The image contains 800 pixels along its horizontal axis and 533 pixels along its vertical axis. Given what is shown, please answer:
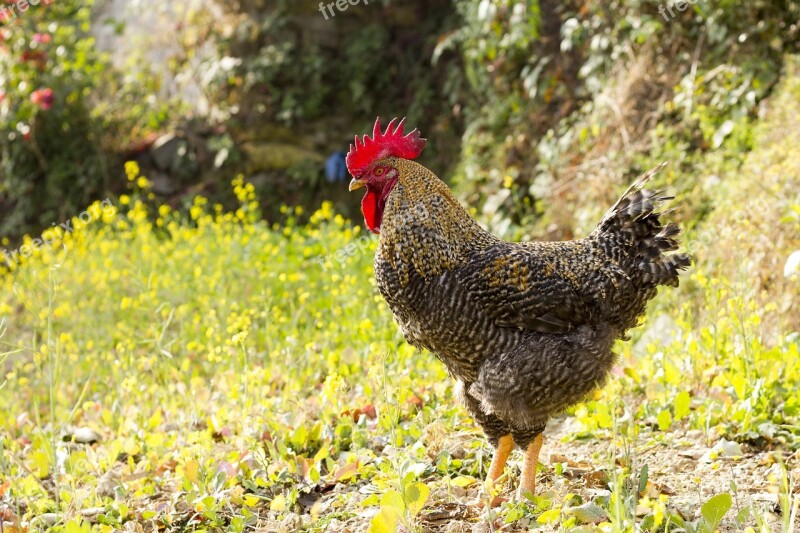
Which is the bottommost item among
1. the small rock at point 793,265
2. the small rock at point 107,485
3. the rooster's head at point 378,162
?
the small rock at point 107,485

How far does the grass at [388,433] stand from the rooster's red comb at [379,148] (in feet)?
3.06

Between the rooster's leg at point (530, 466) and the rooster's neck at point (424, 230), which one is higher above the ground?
the rooster's neck at point (424, 230)

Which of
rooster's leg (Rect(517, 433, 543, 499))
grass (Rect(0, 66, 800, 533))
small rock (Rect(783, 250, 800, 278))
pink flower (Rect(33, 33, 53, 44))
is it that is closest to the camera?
grass (Rect(0, 66, 800, 533))

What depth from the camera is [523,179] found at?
30.3 feet

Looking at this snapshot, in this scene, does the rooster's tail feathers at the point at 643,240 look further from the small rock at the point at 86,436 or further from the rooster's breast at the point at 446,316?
the small rock at the point at 86,436

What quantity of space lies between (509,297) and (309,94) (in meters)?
9.39

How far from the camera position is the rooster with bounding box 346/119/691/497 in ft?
11.3

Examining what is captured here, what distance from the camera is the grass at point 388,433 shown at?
10.9 ft

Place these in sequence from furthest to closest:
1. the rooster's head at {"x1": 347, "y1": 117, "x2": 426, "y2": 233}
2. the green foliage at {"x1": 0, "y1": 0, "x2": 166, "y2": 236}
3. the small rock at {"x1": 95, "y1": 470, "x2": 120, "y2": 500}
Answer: the green foliage at {"x1": 0, "y1": 0, "x2": 166, "y2": 236}
the small rock at {"x1": 95, "y1": 470, "x2": 120, "y2": 500}
the rooster's head at {"x1": 347, "y1": 117, "x2": 426, "y2": 233}
